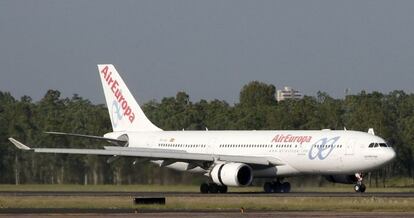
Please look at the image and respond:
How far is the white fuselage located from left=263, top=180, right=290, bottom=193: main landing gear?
1356 mm

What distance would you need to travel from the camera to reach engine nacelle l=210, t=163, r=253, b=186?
6625 centimetres

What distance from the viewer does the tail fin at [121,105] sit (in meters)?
79.1

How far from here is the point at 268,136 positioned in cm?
6956

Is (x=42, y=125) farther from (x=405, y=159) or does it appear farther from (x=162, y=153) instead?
(x=162, y=153)

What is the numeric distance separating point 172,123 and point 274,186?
42432 mm

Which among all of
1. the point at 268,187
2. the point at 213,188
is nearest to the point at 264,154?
the point at 268,187

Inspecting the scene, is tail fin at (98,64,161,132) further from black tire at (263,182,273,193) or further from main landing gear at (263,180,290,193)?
main landing gear at (263,180,290,193)

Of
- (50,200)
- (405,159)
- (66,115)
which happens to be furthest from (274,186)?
(66,115)

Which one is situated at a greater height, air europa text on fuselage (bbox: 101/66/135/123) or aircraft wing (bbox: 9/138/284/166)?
air europa text on fuselage (bbox: 101/66/135/123)

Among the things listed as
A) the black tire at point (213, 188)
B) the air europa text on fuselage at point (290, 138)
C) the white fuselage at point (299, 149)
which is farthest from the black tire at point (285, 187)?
the black tire at point (213, 188)

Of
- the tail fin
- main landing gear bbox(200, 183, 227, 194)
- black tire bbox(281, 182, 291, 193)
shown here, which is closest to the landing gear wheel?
black tire bbox(281, 182, 291, 193)

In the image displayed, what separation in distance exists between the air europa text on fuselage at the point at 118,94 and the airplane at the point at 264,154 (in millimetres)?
3862

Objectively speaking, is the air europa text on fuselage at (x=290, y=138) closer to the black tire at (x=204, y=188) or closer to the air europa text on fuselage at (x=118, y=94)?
the black tire at (x=204, y=188)

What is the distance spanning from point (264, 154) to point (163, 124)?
44594mm
